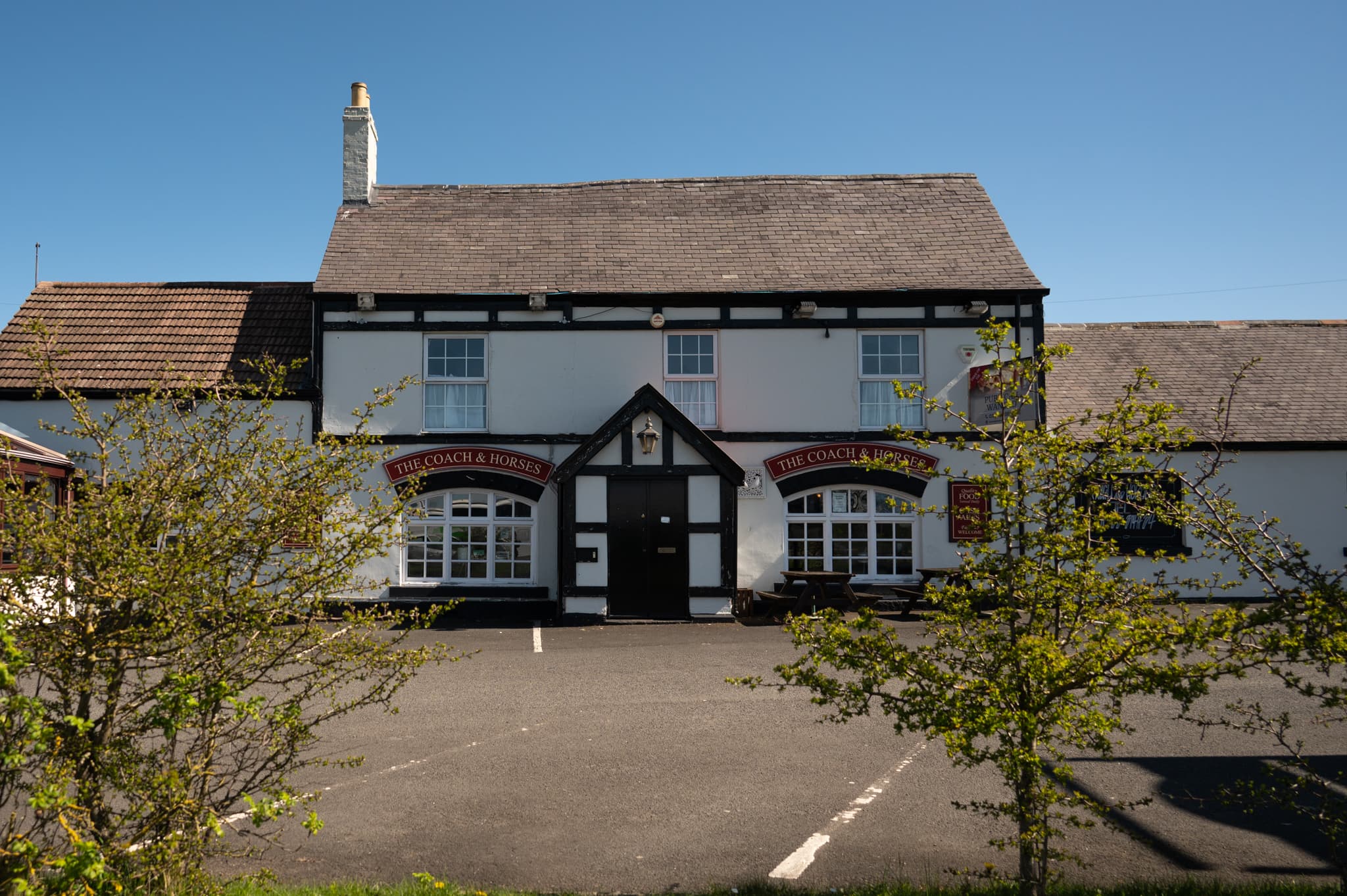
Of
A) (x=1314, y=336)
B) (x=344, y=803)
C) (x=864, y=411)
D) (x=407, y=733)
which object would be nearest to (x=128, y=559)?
(x=344, y=803)

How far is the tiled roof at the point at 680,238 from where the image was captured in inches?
664

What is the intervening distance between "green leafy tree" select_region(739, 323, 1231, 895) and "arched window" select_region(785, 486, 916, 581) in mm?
11565

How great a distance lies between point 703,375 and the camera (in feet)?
55.2

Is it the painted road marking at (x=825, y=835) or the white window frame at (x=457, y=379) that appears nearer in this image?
the painted road marking at (x=825, y=835)

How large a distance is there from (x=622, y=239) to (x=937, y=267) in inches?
232

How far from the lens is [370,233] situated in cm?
1816

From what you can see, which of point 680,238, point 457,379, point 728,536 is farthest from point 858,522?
point 457,379

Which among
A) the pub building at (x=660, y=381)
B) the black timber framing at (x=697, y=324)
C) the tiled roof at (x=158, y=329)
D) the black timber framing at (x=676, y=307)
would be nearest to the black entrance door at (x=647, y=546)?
the pub building at (x=660, y=381)

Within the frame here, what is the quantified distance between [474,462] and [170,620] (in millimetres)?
12369

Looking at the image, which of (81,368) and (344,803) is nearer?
(344,803)

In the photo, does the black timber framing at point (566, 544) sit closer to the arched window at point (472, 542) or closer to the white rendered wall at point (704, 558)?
the arched window at point (472, 542)

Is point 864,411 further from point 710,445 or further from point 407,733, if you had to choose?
point 407,733

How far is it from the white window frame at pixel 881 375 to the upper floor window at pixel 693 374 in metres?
2.48

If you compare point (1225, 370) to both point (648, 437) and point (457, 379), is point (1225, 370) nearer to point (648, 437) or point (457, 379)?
point (648, 437)
